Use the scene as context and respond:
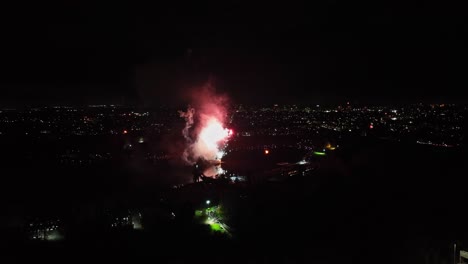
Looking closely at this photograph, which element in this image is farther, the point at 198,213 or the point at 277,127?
the point at 277,127

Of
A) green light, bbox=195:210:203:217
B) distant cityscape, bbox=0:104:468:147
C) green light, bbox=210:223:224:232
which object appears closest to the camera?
green light, bbox=210:223:224:232

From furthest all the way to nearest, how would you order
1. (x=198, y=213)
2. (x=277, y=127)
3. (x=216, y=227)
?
(x=277, y=127) < (x=198, y=213) < (x=216, y=227)

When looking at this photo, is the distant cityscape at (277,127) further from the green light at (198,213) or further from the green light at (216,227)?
the green light at (216,227)

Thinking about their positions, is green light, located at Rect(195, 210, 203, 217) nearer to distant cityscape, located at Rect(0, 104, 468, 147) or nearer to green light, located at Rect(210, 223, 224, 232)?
green light, located at Rect(210, 223, 224, 232)

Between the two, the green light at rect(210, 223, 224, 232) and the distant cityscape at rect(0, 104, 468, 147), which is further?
the distant cityscape at rect(0, 104, 468, 147)

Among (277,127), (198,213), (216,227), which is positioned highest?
(277,127)

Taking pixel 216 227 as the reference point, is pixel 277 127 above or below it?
above

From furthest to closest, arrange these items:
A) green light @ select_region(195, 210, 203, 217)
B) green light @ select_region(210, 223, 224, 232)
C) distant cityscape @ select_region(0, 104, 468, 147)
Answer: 1. distant cityscape @ select_region(0, 104, 468, 147)
2. green light @ select_region(195, 210, 203, 217)
3. green light @ select_region(210, 223, 224, 232)

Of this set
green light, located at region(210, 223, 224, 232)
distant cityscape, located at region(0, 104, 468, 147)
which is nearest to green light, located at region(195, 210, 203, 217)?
green light, located at region(210, 223, 224, 232)

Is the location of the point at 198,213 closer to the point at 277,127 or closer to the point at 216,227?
the point at 216,227

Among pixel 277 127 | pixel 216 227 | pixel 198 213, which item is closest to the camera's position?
pixel 216 227

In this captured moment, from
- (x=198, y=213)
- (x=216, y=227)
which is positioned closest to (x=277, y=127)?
(x=198, y=213)

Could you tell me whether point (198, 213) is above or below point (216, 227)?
above
